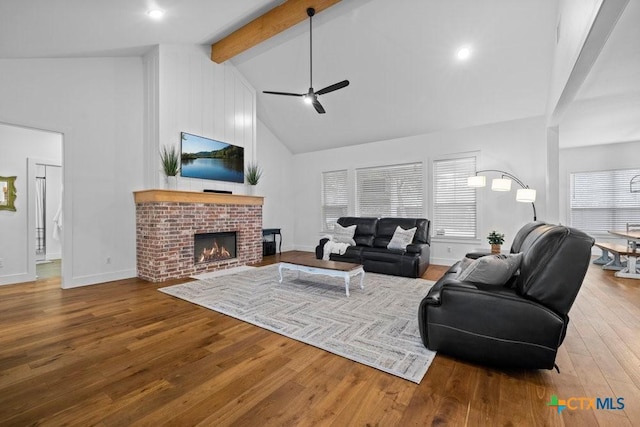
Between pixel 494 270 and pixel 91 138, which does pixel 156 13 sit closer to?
pixel 91 138

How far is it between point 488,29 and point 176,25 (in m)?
4.65

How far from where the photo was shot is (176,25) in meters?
4.29

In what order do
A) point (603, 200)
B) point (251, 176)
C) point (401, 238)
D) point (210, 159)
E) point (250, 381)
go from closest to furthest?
point (250, 381)
point (401, 238)
point (210, 159)
point (251, 176)
point (603, 200)

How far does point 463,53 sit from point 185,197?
5.19 m

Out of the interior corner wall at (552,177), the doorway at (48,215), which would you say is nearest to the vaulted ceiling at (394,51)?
the interior corner wall at (552,177)

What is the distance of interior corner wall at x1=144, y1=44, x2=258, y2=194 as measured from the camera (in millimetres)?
4793

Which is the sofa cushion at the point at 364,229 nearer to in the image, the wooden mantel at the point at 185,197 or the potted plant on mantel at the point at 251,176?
the potted plant on mantel at the point at 251,176

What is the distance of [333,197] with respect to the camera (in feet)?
25.7

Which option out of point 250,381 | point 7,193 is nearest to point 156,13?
point 7,193

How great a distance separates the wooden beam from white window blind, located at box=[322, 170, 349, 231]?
12.4 ft

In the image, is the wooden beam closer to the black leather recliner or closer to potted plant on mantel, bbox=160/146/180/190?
potted plant on mantel, bbox=160/146/180/190

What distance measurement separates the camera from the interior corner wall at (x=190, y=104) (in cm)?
479

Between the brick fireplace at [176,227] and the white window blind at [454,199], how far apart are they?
431cm

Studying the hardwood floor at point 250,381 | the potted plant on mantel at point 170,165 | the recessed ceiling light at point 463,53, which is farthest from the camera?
the potted plant on mantel at point 170,165
